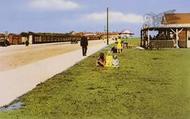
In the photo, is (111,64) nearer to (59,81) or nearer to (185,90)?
(59,81)

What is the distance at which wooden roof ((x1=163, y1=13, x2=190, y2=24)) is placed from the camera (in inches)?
2475

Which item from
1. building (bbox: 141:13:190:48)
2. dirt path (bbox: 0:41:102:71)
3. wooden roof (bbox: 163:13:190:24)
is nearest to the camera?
dirt path (bbox: 0:41:102:71)

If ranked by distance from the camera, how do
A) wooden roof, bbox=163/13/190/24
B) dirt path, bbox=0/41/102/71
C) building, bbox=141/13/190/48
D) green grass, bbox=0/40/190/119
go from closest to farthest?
green grass, bbox=0/40/190/119, dirt path, bbox=0/41/102/71, building, bbox=141/13/190/48, wooden roof, bbox=163/13/190/24

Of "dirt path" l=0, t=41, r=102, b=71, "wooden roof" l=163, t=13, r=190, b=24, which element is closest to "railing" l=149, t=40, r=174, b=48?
Result: "wooden roof" l=163, t=13, r=190, b=24

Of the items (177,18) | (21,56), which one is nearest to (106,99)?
(21,56)

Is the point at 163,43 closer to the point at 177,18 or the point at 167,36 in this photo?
the point at 167,36

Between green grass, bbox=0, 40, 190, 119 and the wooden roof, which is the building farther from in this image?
green grass, bbox=0, 40, 190, 119

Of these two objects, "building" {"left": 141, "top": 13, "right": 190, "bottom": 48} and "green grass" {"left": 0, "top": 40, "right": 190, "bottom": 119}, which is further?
"building" {"left": 141, "top": 13, "right": 190, "bottom": 48}

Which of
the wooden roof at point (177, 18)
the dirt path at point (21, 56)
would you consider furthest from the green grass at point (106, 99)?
the wooden roof at point (177, 18)

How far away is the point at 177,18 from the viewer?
213 feet

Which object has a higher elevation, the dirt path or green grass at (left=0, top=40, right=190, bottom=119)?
green grass at (left=0, top=40, right=190, bottom=119)

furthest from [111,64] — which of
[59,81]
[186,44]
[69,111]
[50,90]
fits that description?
[186,44]

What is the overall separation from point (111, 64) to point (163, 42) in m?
32.4

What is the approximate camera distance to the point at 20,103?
11.5 metres
